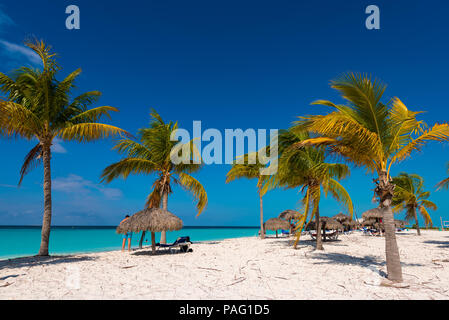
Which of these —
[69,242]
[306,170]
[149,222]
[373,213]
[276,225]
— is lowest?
[69,242]

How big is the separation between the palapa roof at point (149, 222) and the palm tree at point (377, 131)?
7425 mm

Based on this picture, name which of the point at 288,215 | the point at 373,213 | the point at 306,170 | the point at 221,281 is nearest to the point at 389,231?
the point at 221,281

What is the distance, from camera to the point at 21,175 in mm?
10031

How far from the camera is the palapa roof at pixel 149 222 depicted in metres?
10.7

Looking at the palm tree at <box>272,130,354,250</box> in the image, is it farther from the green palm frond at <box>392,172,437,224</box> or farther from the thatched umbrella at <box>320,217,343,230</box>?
the green palm frond at <box>392,172,437,224</box>

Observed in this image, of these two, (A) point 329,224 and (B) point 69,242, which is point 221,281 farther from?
(B) point 69,242

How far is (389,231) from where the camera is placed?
563 centimetres

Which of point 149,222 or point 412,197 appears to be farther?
point 412,197

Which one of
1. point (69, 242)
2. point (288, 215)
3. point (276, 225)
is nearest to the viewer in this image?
point (276, 225)

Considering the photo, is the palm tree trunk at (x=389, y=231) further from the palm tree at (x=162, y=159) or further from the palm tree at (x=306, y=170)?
the palm tree at (x=162, y=159)

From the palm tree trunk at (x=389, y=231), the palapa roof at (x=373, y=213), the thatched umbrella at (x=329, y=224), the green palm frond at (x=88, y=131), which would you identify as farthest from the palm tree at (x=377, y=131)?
the palapa roof at (x=373, y=213)

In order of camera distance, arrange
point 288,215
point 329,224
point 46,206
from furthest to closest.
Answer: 1. point 288,215
2. point 329,224
3. point 46,206

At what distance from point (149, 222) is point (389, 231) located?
8.73 m

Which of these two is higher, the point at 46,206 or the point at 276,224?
the point at 46,206
